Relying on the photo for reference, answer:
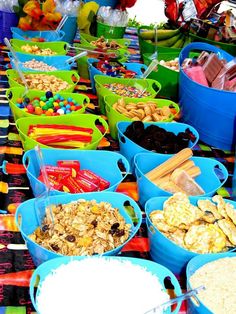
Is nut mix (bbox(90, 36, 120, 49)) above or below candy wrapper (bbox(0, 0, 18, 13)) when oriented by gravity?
below

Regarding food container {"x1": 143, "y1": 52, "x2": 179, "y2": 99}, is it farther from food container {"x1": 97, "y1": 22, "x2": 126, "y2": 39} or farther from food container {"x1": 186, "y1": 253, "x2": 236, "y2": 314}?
food container {"x1": 186, "y1": 253, "x2": 236, "y2": 314}

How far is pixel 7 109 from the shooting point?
5.79 ft

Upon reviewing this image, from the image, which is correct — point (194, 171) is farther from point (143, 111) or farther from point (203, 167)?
point (143, 111)

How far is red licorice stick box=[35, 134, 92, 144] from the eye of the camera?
1363mm

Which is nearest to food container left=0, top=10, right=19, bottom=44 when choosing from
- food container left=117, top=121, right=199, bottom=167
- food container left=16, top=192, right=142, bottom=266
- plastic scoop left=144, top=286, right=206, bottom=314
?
food container left=117, top=121, right=199, bottom=167

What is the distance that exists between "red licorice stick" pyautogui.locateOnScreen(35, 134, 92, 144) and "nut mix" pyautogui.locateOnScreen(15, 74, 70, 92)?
0.38 m

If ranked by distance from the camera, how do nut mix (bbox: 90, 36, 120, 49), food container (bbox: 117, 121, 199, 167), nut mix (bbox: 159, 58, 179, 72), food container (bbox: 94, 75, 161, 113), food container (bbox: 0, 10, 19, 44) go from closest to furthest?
food container (bbox: 117, 121, 199, 167) → food container (bbox: 94, 75, 161, 113) → nut mix (bbox: 159, 58, 179, 72) → nut mix (bbox: 90, 36, 120, 49) → food container (bbox: 0, 10, 19, 44)

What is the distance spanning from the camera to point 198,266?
0.97 metres

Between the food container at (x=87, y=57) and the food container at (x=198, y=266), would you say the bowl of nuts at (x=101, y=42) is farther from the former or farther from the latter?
the food container at (x=198, y=266)

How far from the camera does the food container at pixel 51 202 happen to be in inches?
37.3

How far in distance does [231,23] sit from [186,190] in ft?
4.45

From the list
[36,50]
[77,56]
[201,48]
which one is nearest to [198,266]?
[77,56]

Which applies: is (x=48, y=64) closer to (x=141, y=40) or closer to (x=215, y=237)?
(x=141, y=40)

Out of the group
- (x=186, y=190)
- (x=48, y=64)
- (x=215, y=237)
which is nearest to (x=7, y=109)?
(x=48, y=64)
